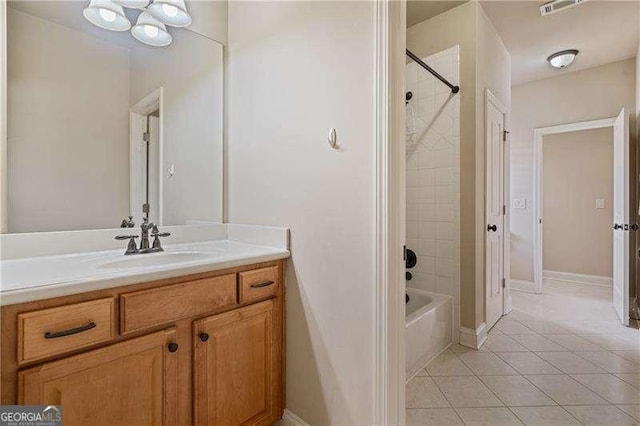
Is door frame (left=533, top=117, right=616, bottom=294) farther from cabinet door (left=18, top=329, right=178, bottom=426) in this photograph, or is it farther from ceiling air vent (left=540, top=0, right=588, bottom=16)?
cabinet door (left=18, top=329, right=178, bottom=426)

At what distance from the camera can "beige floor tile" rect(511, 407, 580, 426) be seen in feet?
5.19

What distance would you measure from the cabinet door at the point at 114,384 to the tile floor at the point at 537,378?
1.19 m

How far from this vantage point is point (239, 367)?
1.34 m

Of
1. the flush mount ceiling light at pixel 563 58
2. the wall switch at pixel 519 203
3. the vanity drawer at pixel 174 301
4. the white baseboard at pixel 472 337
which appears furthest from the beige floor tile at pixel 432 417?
the flush mount ceiling light at pixel 563 58

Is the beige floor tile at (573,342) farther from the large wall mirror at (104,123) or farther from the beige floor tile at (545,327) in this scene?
the large wall mirror at (104,123)

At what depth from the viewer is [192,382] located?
120cm

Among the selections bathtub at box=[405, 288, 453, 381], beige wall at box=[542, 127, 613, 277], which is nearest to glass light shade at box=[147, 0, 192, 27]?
bathtub at box=[405, 288, 453, 381]

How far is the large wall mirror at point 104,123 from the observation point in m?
1.33

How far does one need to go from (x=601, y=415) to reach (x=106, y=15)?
3.13 meters

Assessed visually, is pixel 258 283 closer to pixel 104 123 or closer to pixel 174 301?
pixel 174 301

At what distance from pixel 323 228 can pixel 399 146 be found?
463 mm

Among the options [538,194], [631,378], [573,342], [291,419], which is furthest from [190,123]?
[538,194]

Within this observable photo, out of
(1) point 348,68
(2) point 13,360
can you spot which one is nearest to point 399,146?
(1) point 348,68

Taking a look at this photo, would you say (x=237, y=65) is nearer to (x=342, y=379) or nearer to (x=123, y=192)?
(x=123, y=192)
